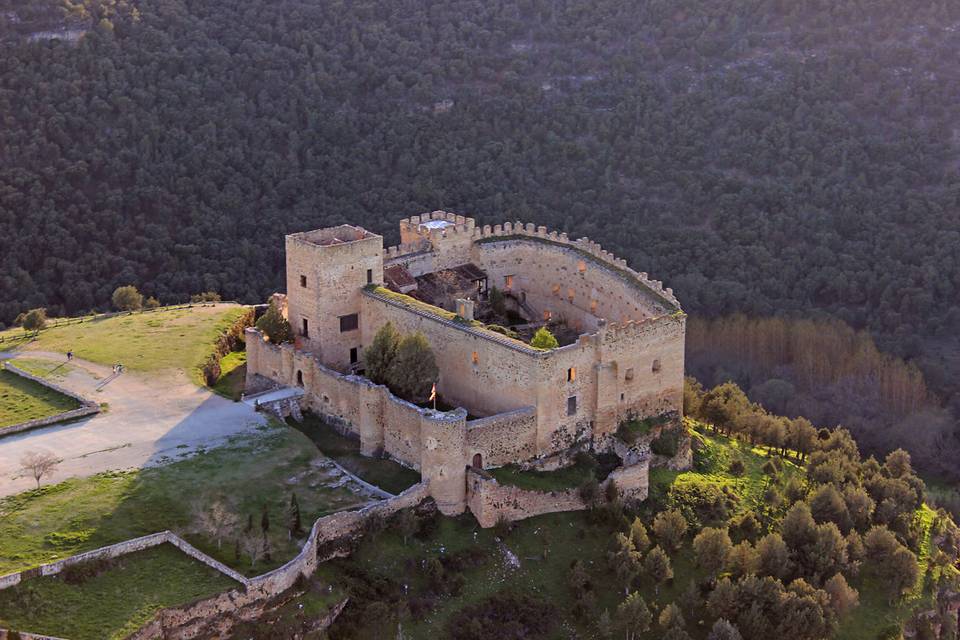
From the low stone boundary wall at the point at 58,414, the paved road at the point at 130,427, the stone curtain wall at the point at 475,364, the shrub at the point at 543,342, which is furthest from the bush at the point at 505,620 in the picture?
the low stone boundary wall at the point at 58,414

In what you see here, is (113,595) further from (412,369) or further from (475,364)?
(475,364)

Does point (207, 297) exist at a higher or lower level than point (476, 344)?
lower

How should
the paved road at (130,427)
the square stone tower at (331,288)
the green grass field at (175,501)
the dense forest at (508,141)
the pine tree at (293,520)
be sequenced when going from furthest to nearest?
the dense forest at (508,141) → the square stone tower at (331,288) → the paved road at (130,427) → the pine tree at (293,520) → the green grass field at (175,501)

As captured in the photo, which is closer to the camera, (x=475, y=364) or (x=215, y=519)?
(x=215, y=519)

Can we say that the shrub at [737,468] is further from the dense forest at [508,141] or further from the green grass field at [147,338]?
the green grass field at [147,338]

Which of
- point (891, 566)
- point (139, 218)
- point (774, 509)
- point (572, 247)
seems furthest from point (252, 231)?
point (891, 566)

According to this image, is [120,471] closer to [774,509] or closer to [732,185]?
[774,509]

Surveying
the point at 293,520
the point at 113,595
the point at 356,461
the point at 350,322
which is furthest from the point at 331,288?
the point at 113,595
